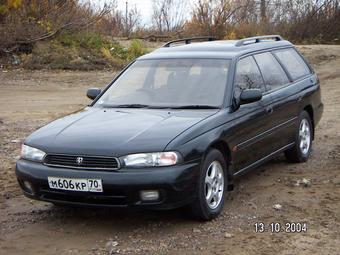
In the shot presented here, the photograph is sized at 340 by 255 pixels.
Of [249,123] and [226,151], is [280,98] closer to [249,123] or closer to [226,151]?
[249,123]

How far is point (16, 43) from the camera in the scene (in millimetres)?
20406

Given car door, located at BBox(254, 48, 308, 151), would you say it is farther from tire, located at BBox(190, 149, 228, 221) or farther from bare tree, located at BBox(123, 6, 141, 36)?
bare tree, located at BBox(123, 6, 141, 36)

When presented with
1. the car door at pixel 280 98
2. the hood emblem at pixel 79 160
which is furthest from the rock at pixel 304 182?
the hood emblem at pixel 79 160

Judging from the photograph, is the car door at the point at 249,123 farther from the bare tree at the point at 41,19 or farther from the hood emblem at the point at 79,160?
the bare tree at the point at 41,19

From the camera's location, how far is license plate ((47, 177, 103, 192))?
4.92 meters

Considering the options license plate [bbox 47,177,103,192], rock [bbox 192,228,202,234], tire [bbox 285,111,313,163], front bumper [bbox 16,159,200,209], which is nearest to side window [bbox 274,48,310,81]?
tire [bbox 285,111,313,163]

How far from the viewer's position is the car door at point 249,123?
5895 mm

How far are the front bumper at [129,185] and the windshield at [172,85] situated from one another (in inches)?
42.1

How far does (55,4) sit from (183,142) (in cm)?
1827

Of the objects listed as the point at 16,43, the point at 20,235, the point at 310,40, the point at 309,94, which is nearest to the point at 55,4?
the point at 16,43

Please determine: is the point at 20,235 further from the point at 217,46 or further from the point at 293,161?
the point at 293,161

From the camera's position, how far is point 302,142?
7.64m

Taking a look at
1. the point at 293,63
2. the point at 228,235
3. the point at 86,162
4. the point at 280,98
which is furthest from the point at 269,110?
the point at 86,162

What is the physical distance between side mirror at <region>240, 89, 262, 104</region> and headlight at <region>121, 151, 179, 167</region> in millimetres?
1299
